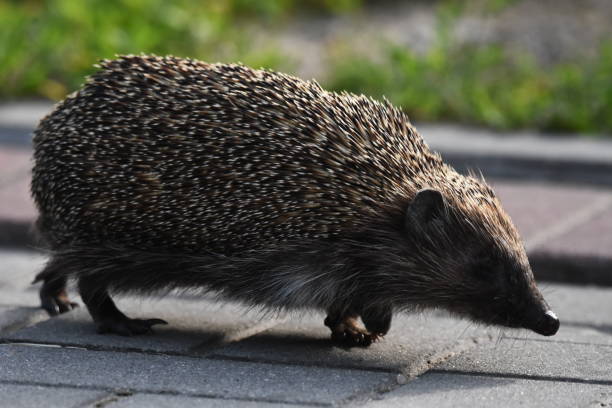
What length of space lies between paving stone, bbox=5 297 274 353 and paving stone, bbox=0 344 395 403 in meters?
0.23

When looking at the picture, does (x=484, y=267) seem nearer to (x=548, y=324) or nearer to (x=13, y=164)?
(x=548, y=324)

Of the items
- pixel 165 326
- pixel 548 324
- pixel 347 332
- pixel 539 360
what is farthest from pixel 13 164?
pixel 548 324

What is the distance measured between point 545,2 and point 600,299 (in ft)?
24.1

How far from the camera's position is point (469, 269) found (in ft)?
20.8

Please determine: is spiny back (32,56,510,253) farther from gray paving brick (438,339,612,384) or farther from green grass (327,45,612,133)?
green grass (327,45,612,133)

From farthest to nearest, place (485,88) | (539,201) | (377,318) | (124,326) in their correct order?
(485,88), (539,201), (124,326), (377,318)

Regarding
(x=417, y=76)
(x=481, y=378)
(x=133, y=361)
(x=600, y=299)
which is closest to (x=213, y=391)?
(x=133, y=361)

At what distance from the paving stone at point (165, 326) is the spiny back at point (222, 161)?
0.52 metres

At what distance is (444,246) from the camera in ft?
21.0

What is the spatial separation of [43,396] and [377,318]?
179 centimetres

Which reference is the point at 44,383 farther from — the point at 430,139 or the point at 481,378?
the point at 430,139

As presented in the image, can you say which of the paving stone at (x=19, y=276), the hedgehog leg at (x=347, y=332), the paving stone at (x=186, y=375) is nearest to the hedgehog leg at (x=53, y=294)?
the paving stone at (x=19, y=276)

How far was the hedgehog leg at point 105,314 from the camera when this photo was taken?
6.91 metres

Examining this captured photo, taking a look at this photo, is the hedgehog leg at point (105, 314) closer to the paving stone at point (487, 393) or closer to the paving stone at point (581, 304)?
the paving stone at point (487, 393)
